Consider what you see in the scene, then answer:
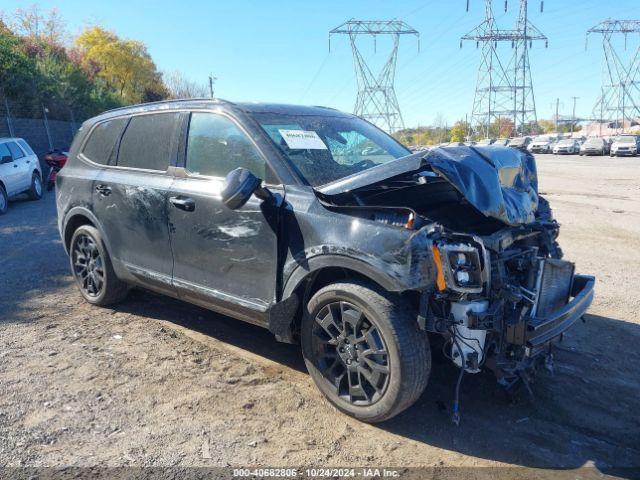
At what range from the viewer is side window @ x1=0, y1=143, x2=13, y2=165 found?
12930 millimetres

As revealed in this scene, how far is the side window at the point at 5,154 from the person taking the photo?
12.9 meters

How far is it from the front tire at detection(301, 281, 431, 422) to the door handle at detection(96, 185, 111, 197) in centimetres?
242

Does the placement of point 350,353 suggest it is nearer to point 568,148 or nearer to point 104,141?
point 104,141

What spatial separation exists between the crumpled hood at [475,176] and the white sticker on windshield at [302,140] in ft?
1.86

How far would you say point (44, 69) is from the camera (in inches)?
1030

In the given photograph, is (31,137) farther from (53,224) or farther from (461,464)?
(461,464)

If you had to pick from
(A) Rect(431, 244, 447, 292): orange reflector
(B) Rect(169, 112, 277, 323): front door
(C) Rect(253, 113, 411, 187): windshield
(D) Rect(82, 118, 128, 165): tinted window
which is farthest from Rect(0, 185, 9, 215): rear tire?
(A) Rect(431, 244, 447, 292): orange reflector

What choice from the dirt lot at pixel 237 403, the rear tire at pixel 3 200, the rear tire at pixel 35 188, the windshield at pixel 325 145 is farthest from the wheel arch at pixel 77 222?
the rear tire at pixel 35 188

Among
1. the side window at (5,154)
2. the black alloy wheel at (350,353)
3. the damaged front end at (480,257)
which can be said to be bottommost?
A: the black alloy wheel at (350,353)

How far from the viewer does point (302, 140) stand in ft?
12.9

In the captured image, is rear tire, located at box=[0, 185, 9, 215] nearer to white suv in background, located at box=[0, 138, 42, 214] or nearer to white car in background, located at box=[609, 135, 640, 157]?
white suv in background, located at box=[0, 138, 42, 214]

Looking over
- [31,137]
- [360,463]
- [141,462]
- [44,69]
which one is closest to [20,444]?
[141,462]

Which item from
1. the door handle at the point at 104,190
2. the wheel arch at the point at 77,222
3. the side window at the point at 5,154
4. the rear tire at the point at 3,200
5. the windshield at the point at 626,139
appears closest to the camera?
the door handle at the point at 104,190

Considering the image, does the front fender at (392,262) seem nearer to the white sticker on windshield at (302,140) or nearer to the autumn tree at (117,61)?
the white sticker on windshield at (302,140)
